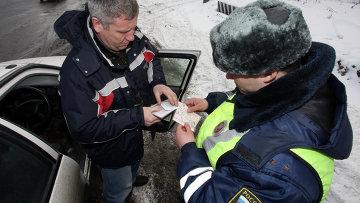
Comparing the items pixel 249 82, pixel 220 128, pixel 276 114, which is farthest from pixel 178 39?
pixel 276 114

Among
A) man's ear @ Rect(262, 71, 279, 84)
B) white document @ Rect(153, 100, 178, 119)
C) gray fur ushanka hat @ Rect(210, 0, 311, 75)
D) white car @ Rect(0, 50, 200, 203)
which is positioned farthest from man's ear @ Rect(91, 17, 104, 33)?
man's ear @ Rect(262, 71, 279, 84)

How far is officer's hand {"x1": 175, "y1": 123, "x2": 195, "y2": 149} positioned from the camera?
2230mm

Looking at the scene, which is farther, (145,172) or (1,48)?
(1,48)

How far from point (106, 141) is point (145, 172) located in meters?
1.69

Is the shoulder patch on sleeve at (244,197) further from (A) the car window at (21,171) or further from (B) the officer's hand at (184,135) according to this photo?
(A) the car window at (21,171)

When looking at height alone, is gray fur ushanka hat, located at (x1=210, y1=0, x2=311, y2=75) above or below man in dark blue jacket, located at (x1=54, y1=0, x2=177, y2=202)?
above

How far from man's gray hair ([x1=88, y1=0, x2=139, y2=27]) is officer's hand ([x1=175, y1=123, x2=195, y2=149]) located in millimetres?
973

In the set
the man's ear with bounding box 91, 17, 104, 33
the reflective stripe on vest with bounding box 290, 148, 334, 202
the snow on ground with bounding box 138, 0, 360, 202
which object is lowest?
the snow on ground with bounding box 138, 0, 360, 202

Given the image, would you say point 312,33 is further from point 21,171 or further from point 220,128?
point 21,171

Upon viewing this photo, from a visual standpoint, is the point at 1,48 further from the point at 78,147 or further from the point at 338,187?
the point at 338,187

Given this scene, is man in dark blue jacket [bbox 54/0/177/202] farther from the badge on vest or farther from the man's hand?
the badge on vest

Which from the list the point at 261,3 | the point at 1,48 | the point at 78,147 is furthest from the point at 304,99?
the point at 1,48

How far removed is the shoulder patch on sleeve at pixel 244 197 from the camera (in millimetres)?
1579

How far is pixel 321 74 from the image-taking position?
1.63m
